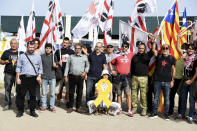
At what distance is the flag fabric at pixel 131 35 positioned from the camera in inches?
278

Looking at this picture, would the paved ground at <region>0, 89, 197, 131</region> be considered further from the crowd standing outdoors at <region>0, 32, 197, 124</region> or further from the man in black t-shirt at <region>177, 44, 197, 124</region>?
the man in black t-shirt at <region>177, 44, 197, 124</region>

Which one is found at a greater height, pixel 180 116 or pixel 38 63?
pixel 38 63

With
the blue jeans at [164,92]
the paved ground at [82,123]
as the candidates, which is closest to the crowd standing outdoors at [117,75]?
the blue jeans at [164,92]

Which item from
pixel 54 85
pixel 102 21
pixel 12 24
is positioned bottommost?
pixel 54 85

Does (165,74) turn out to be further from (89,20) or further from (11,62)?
(11,62)

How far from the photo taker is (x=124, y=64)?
6852 mm

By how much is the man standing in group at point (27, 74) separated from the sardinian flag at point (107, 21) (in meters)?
2.53

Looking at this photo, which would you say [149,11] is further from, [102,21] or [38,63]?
[38,63]

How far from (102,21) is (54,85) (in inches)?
106

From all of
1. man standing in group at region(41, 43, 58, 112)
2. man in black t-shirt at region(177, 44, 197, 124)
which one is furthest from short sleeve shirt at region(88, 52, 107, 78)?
man in black t-shirt at region(177, 44, 197, 124)

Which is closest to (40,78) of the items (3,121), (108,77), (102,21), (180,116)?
(3,121)

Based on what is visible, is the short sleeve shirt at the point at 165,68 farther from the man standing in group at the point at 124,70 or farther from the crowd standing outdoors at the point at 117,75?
the man standing in group at the point at 124,70

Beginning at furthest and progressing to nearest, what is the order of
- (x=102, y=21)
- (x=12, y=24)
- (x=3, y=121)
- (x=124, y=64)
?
(x=12, y=24) < (x=102, y=21) < (x=124, y=64) < (x=3, y=121)

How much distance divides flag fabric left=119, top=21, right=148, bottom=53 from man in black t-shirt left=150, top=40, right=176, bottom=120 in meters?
0.74
